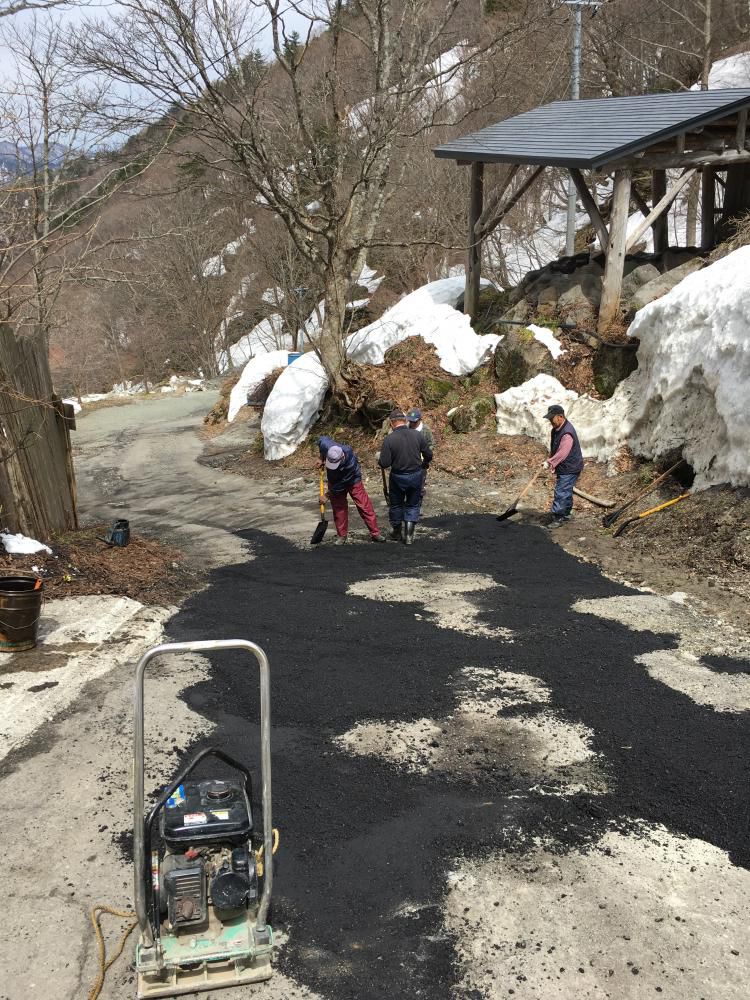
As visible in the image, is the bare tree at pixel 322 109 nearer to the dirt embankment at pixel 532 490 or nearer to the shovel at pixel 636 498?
the dirt embankment at pixel 532 490

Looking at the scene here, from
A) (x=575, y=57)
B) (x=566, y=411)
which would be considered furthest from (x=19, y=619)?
(x=575, y=57)

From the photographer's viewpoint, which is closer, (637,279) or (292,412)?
(637,279)

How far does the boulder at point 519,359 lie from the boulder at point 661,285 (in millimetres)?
1694

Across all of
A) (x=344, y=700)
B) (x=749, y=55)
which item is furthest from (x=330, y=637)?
(x=749, y=55)

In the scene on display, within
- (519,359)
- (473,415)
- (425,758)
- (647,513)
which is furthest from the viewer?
(473,415)

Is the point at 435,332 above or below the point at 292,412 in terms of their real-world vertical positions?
above

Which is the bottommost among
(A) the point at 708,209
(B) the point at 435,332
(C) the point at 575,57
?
(B) the point at 435,332

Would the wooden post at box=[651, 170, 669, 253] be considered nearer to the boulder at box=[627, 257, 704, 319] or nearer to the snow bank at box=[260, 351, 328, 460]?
the boulder at box=[627, 257, 704, 319]

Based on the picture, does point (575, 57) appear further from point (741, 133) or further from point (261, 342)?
point (261, 342)

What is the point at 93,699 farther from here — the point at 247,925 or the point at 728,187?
the point at 728,187

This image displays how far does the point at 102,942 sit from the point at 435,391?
13.3m

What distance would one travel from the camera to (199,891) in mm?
3260

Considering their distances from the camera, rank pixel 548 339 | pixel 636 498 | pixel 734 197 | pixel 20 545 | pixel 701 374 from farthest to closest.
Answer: pixel 734 197 → pixel 548 339 → pixel 701 374 → pixel 636 498 → pixel 20 545

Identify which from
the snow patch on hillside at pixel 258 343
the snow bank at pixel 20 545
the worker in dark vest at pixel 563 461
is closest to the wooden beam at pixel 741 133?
the worker in dark vest at pixel 563 461
